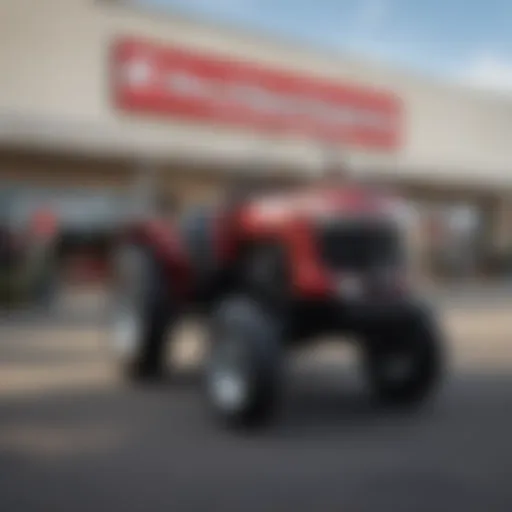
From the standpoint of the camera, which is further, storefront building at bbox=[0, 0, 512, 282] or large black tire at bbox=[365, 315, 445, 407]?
storefront building at bbox=[0, 0, 512, 282]

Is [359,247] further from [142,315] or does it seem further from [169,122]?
[169,122]

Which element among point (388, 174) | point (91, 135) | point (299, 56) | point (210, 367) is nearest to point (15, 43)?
point (210, 367)

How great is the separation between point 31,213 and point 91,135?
169cm

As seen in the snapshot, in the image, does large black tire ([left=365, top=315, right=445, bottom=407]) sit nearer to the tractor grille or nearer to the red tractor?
the red tractor

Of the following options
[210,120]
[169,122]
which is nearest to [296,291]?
[210,120]

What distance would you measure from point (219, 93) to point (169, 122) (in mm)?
914

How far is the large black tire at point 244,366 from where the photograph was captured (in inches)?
168

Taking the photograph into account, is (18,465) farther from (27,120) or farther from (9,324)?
(27,120)

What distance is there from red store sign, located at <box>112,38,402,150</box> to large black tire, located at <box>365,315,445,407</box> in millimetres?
5288

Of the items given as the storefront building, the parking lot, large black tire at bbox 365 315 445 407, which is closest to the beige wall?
the storefront building

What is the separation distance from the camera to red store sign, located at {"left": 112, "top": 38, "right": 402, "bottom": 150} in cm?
1062

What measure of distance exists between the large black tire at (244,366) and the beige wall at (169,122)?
43.9 inches

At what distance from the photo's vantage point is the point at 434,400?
518cm

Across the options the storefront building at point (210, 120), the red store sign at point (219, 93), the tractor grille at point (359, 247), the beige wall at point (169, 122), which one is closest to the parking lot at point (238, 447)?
the tractor grille at point (359, 247)
